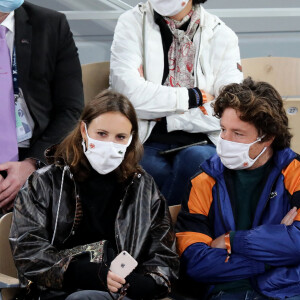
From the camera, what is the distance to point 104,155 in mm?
2662

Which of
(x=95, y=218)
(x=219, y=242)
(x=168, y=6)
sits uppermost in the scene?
(x=168, y=6)

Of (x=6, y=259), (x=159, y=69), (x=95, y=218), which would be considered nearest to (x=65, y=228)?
(x=95, y=218)

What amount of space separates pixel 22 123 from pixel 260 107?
1086 mm

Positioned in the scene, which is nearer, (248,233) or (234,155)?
(248,233)

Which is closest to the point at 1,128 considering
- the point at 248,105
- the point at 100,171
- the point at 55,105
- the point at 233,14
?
the point at 55,105

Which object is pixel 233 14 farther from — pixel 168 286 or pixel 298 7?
pixel 168 286

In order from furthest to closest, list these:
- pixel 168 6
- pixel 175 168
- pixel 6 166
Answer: pixel 168 6
pixel 175 168
pixel 6 166

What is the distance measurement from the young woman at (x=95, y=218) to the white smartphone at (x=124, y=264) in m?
0.02

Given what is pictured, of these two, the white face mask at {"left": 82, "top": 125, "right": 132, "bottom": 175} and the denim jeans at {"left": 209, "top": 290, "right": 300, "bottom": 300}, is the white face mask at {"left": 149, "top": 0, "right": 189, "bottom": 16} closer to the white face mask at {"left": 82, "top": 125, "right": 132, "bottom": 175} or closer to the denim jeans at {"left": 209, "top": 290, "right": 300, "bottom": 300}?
the white face mask at {"left": 82, "top": 125, "right": 132, "bottom": 175}

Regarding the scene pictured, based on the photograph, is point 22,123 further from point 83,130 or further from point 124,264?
point 124,264

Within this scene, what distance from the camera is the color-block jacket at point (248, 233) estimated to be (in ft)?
8.60

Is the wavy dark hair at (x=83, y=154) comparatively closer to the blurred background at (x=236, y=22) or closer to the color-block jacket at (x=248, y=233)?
the color-block jacket at (x=248, y=233)

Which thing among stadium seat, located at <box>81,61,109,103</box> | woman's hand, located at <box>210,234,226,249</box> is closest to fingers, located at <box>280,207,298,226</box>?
woman's hand, located at <box>210,234,226,249</box>

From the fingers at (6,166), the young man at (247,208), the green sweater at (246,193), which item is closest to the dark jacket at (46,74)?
the fingers at (6,166)
